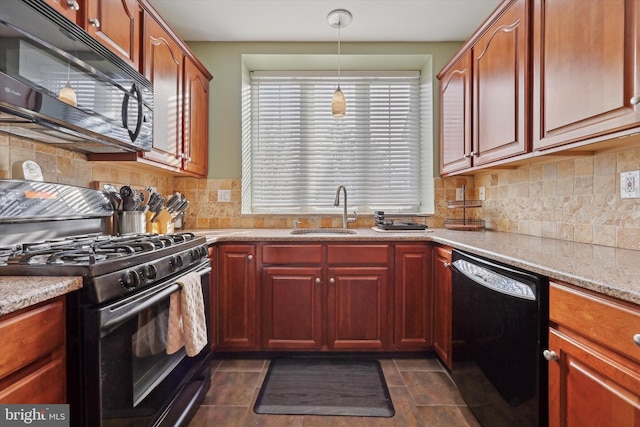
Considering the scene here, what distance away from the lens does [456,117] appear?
2254 mm

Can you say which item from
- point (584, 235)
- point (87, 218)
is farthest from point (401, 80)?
point (87, 218)

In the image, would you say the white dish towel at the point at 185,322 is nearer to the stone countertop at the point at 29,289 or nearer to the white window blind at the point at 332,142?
the stone countertop at the point at 29,289

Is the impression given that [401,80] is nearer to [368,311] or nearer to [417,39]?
[417,39]

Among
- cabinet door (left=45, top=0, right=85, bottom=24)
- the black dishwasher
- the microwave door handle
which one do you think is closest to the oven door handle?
the microwave door handle

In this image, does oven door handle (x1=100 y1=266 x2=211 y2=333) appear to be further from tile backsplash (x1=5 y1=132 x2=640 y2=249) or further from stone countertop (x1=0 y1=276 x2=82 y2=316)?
tile backsplash (x1=5 y1=132 x2=640 y2=249)

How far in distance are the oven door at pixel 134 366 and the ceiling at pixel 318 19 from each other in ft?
6.57

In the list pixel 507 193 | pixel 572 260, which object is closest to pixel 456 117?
pixel 507 193

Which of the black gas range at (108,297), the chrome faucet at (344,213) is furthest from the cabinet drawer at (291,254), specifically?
the chrome faucet at (344,213)

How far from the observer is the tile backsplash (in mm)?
1408

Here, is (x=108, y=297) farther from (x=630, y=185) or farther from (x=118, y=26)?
(x=630, y=185)

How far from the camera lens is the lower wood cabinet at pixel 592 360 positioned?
2.50ft

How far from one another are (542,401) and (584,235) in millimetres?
975

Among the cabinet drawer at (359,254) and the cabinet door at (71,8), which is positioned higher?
the cabinet door at (71,8)

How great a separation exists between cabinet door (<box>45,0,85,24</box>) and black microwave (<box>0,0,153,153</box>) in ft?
0.35
